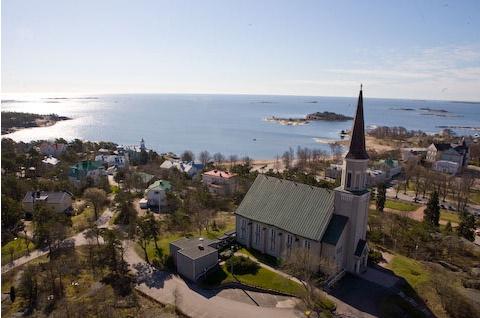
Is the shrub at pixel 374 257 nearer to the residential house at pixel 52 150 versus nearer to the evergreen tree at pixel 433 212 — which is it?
the evergreen tree at pixel 433 212

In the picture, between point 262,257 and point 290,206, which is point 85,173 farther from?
point 290,206

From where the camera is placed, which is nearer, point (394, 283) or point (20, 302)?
point (20, 302)

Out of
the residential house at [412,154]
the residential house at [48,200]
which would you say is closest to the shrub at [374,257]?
the residential house at [48,200]

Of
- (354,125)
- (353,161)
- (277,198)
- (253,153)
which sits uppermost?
(354,125)

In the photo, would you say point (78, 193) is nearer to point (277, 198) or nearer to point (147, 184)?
point (147, 184)

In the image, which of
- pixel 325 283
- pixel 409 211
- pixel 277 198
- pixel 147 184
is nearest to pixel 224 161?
pixel 147 184

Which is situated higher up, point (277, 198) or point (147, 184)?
point (277, 198)

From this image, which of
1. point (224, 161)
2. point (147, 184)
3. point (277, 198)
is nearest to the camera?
point (277, 198)
